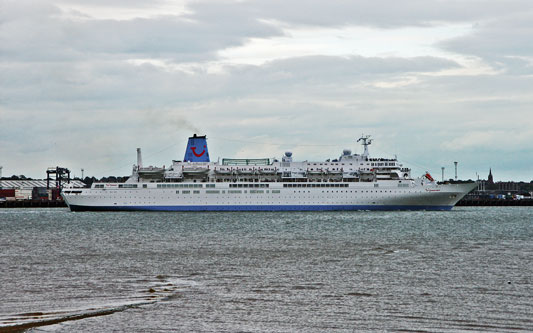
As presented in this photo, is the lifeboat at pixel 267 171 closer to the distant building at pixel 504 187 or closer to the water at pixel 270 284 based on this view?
the water at pixel 270 284

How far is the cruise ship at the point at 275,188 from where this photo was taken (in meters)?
71.8

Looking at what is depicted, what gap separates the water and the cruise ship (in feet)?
111

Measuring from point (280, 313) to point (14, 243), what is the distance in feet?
79.4

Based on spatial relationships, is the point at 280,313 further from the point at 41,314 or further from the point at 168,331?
the point at 41,314

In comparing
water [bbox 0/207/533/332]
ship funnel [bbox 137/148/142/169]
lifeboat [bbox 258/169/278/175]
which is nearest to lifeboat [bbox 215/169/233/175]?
lifeboat [bbox 258/169/278/175]

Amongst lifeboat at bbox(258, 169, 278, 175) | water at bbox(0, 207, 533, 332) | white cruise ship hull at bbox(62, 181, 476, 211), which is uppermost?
lifeboat at bbox(258, 169, 278, 175)

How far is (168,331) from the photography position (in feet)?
45.7

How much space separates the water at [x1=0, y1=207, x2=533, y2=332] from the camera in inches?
584

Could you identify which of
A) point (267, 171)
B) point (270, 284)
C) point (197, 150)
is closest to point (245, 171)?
point (267, 171)

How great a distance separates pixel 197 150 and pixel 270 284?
198 feet

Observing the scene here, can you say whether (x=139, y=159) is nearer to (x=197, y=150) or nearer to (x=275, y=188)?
(x=197, y=150)

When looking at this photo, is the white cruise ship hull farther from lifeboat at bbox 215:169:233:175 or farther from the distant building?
the distant building

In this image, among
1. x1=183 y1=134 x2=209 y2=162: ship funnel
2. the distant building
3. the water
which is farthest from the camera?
the distant building

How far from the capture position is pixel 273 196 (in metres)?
72.8
